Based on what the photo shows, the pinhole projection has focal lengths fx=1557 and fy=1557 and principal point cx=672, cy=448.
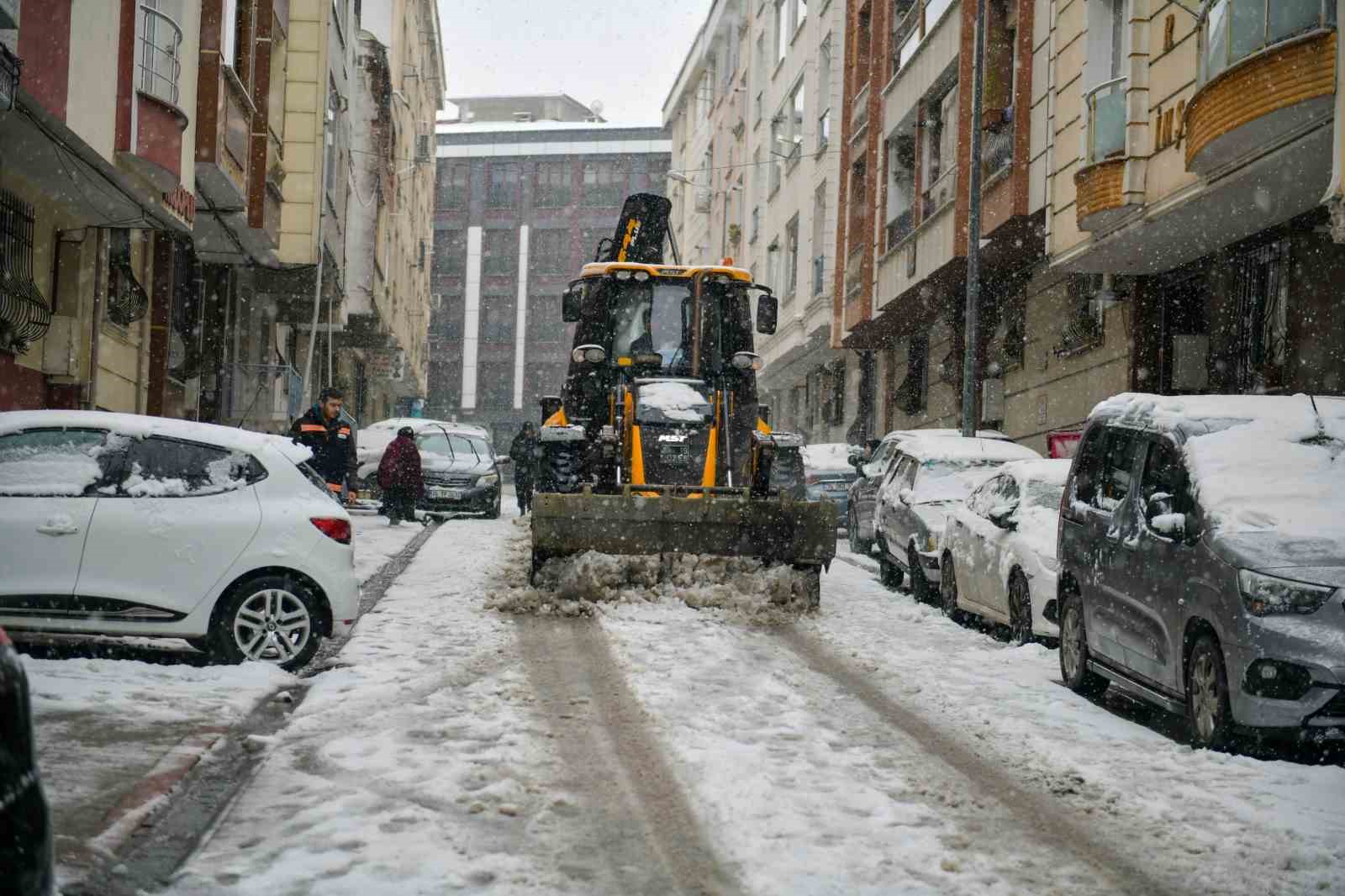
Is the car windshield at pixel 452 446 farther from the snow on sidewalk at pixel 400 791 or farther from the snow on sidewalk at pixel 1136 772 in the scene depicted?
the snow on sidewalk at pixel 400 791

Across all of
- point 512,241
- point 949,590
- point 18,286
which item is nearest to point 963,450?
point 949,590

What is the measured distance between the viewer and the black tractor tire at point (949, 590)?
14109mm

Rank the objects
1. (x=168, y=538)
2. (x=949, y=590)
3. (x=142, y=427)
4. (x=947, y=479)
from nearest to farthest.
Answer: (x=168, y=538)
(x=142, y=427)
(x=949, y=590)
(x=947, y=479)

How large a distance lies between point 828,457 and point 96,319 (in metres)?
12.9

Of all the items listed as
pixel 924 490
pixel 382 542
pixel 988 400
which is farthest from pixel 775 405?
pixel 924 490

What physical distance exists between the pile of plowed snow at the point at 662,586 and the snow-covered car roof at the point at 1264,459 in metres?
4.39

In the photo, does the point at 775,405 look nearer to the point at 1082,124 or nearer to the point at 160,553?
the point at 1082,124

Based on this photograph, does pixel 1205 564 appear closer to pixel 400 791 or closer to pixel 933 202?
pixel 400 791

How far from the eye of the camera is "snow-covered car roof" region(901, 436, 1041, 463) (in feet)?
54.6

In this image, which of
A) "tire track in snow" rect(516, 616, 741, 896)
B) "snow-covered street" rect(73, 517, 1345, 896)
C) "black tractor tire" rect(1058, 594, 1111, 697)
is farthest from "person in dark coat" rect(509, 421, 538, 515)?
"black tractor tire" rect(1058, 594, 1111, 697)

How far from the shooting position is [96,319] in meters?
17.4

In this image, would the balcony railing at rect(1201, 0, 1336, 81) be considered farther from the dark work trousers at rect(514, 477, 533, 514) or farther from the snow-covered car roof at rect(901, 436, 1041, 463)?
the dark work trousers at rect(514, 477, 533, 514)

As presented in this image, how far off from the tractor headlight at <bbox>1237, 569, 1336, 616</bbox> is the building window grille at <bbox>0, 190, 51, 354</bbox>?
11102 mm

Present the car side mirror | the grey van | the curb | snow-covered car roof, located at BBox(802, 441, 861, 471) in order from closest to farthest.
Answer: the curb → the grey van → the car side mirror → snow-covered car roof, located at BBox(802, 441, 861, 471)
